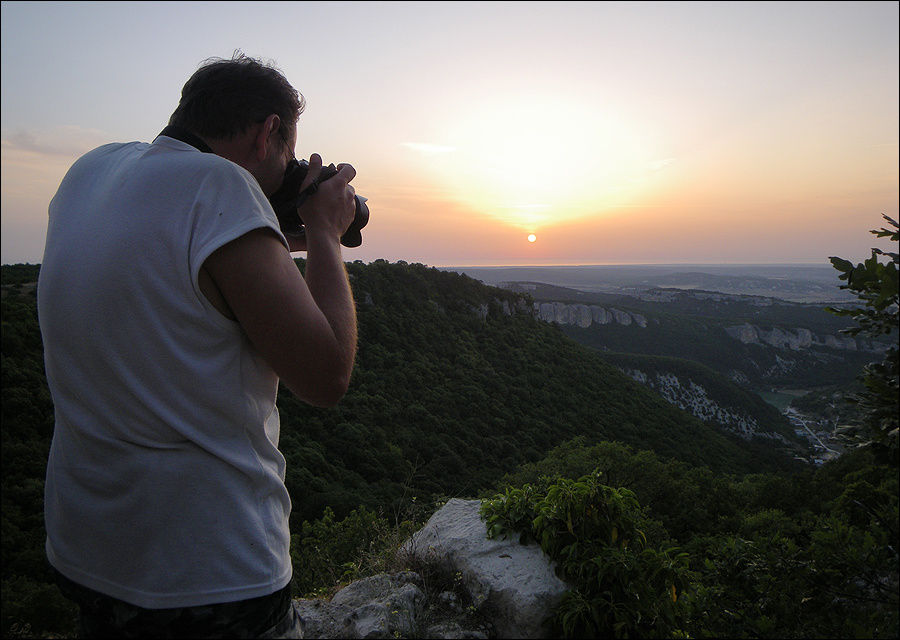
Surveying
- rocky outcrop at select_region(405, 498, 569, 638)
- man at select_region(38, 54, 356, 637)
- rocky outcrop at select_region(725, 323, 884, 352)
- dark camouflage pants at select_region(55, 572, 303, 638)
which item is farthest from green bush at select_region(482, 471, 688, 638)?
rocky outcrop at select_region(725, 323, 884, 352)

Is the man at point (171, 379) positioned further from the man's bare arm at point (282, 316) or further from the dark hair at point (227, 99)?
the dark hair at point (227, 99)

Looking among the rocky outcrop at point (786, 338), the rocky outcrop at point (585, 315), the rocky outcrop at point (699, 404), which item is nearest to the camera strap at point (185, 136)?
the rocky outcrop at point (699, 404)

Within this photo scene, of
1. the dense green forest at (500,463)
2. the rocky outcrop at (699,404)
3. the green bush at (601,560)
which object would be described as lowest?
the rocky outcrop at (699,404)

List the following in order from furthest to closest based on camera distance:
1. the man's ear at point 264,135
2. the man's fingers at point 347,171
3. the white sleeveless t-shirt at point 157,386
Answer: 1. the man's fingers at point 347,171
2. the man's ear at point 264,135
3. the white sleeveless t-shirt at point 157,386

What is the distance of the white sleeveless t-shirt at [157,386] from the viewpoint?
3.20ft

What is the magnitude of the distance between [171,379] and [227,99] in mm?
695

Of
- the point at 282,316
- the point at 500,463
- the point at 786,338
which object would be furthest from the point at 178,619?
the point at 786,338

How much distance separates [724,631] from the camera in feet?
5.97

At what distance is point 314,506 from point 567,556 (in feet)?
58.4

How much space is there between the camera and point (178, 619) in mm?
1011

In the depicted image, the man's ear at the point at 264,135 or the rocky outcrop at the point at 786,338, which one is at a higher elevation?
the man's ear at the point at 264,135

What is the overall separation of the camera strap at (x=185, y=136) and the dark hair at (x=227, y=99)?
18mm

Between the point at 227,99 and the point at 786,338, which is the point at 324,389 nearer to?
the point at 227,99

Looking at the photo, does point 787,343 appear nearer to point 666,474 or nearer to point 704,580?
point 666,474
